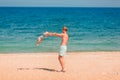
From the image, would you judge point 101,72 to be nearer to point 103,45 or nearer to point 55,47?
point 55,47

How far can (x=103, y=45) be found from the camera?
994 inches

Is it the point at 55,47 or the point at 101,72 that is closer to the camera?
Answer: the point at 101,72

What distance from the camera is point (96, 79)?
11.7 meters

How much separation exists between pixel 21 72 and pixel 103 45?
13480mm

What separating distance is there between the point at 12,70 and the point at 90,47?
11.6 m

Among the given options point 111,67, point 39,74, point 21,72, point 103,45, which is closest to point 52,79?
point 39,74

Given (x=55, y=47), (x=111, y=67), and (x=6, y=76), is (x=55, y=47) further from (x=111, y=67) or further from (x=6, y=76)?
(x=6, y=76)

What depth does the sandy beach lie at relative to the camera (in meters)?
12.0

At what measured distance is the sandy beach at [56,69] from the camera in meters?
12.0

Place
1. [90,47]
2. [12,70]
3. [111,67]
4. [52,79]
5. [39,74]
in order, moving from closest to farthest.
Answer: [52,79] < [39,74] < [12,70] < [111,67] < [90,47]

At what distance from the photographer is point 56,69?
1355 cm

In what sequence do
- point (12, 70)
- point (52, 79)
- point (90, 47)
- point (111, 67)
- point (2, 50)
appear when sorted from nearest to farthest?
point (52, 79), point (12, 70), point (111, 67), point (2, 50), point (90, 47)

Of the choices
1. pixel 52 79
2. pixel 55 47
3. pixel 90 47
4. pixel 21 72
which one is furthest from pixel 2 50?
pixel 52 79

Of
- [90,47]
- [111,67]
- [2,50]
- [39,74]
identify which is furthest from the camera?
[90,47]
